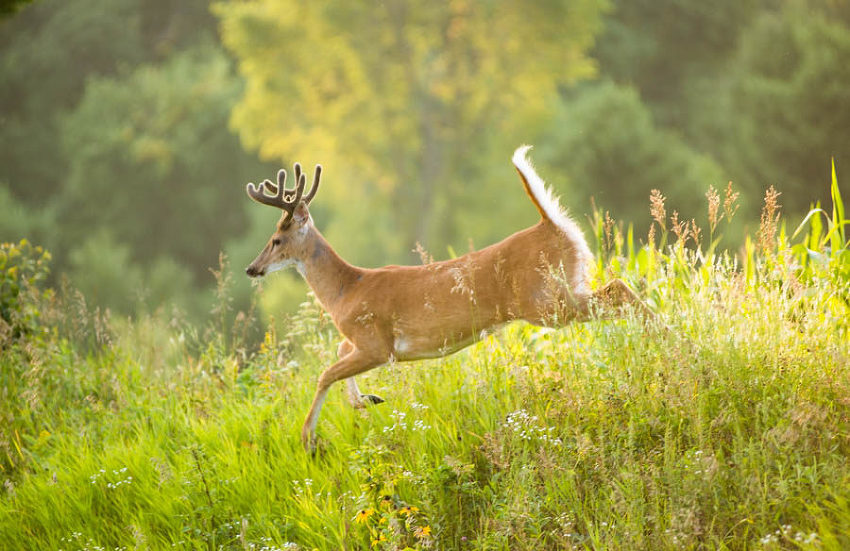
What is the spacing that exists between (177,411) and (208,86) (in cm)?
2409

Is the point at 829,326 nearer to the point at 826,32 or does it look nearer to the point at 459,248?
the point at 826,32

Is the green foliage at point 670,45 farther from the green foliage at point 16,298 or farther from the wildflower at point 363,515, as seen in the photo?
the wildflower at point 363,515

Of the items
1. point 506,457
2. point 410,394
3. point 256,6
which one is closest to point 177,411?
point 410,394

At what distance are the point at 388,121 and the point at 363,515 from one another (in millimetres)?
21333

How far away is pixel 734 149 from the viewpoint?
22.5 metres

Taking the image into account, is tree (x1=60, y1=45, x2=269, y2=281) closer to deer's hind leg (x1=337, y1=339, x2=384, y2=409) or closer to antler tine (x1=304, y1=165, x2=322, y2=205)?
antler tine (x1=304, y1=165, x2=322, y2=205)

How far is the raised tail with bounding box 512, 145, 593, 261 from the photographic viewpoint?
5.33 meters

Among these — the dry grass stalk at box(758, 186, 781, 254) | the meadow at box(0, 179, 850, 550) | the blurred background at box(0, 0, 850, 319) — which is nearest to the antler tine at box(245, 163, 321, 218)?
the meadow at box(0, 179, 850, 550)

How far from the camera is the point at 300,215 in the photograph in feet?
19.9

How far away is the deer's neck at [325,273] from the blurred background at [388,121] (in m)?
14.0

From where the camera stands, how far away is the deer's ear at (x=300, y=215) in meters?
6.04

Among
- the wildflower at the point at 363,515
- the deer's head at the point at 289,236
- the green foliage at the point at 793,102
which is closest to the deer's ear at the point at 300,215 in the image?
the deer's head at the point at 289,236

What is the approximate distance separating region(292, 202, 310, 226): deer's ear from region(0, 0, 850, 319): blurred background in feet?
45.8

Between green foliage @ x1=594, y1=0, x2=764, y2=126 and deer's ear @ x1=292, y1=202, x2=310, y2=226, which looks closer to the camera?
deer's ear @ x1=292, y1=202, x2=310, y2=226
